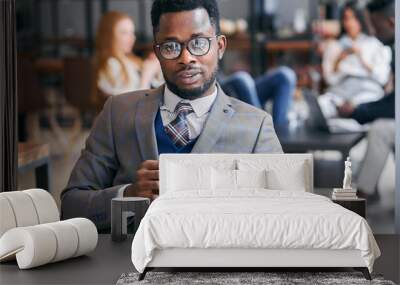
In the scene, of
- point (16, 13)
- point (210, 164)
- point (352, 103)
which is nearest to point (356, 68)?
point (352, 103)

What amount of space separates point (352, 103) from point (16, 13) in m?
2.98

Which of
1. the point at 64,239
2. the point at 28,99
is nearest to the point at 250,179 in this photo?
the point at 64,239

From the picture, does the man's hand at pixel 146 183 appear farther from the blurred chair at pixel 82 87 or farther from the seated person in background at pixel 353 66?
the seated person in background at pixel 353 66

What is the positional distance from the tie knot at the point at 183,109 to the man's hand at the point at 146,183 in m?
0.44

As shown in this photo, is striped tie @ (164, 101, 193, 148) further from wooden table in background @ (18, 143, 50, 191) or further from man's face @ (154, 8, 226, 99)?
wooden table in background @ (18, 143, 50, 191)

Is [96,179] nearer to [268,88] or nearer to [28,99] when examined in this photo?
[28,99]

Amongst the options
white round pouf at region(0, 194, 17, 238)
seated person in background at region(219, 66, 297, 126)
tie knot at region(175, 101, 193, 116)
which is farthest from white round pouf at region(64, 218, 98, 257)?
seated person in background at region(219, 66, 297, 126)

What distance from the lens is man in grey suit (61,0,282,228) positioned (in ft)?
24.1

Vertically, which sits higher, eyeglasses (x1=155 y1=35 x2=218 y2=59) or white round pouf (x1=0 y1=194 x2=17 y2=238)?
eyeglasses (x1=155 y1=35 x2=218 y2=59)

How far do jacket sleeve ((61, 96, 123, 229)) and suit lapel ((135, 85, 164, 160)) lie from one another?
249 millimetres

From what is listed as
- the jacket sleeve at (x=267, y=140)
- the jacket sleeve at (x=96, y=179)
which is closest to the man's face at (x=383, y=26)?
the jacket sleeve at (x=267, y=140)

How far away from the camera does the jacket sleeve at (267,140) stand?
292 inches

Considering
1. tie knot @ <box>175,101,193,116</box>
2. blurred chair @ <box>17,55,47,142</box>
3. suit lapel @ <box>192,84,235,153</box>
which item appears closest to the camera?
suit lapel @ <box>192,84,235,153</box>

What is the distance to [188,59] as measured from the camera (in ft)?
24.2
